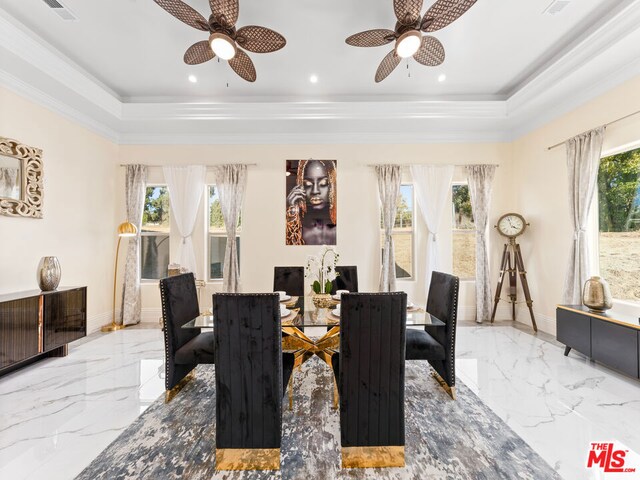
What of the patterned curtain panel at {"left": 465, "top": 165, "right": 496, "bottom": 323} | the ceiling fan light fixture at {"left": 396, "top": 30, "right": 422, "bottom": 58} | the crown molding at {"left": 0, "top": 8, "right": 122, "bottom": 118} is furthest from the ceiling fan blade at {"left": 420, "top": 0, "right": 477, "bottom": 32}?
the crown molding at {"left": 0, "top": 8, "right": 122, "bottom": 118}

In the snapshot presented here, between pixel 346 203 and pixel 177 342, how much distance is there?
3.08 meters

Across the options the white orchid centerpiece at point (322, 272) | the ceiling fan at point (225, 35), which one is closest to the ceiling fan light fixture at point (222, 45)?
the ceiling fan at point (225, 35)

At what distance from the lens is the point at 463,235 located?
4707 mm

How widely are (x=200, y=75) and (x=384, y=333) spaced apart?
11.8ft

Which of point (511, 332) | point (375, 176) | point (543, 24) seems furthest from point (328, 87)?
point (511, 332)

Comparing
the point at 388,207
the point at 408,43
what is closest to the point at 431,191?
the point at 388,207

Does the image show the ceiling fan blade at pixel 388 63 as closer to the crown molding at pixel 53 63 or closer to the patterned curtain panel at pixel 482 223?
the patterned curtain panel at pixel 482 223

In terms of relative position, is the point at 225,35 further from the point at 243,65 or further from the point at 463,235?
the point at 463,235

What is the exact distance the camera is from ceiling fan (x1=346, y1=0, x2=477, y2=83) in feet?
7.07

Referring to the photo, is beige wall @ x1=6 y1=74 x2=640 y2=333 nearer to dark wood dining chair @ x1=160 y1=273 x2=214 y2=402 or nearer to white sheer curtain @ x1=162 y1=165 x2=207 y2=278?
white sheer curtain @ x1=162 y1=165 x2=207 y2=278

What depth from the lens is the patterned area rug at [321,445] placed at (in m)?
1.59

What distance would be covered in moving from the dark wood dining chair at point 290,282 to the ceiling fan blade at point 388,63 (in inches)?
85.8

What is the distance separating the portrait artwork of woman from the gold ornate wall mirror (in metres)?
2.95

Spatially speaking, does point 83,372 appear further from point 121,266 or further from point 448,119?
point 448,119
